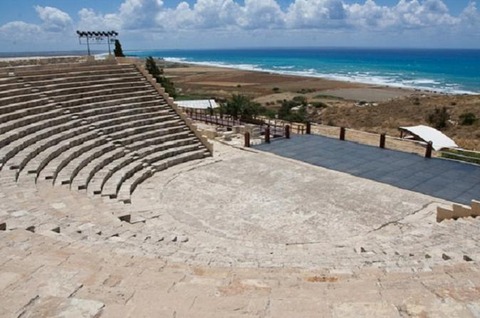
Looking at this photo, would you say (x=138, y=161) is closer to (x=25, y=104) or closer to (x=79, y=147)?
(x=79, y=147)

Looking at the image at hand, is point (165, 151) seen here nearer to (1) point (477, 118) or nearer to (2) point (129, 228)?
(2) point (129, 228)

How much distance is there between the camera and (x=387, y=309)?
13.7ft

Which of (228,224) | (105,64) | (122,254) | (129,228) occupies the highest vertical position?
(105,64)

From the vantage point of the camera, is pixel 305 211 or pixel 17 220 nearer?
pixel 17 220

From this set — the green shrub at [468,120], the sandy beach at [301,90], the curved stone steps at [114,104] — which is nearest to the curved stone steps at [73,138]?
the curved stone steps at [114,104]

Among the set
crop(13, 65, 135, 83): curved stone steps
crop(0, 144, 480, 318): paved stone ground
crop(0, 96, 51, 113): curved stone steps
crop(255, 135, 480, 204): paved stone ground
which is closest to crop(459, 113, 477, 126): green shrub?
crop(255, 135, 480, 204): paved stone ground

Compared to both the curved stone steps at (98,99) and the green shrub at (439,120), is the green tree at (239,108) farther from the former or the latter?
the green shrub at (439,120)

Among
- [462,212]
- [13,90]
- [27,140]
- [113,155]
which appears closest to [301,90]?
[113,155]

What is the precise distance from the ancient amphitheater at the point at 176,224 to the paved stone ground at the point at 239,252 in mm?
28

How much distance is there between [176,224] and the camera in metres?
10.5

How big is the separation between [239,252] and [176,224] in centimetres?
312

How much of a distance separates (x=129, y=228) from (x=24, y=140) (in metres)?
6.25

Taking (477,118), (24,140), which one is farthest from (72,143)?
(477,118)

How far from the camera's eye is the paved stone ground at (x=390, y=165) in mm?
13680
